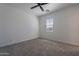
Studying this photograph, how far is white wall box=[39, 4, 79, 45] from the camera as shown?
2.41 meters

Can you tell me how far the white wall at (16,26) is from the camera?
2523mm

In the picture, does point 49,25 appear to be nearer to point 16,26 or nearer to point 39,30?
point 39,30

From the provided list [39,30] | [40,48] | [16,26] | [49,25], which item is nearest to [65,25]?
[49,25]

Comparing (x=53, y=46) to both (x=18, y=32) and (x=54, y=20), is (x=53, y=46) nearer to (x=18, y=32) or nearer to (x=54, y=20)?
(x=54, y=20)

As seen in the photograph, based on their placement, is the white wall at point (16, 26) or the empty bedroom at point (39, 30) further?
the white wall at point (16, 26)

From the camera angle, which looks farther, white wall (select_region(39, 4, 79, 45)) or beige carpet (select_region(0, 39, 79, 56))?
beige carpet (select_region(0, 39, 79, 56))

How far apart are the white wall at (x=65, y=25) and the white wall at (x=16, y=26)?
306mm

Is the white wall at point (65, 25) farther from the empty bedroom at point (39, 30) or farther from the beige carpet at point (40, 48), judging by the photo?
the beige carpet at point (40, 48)

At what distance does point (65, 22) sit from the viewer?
264 cm

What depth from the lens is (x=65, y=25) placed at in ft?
8.74

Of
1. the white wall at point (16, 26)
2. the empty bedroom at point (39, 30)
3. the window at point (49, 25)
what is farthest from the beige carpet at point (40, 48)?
the window at point (49, 25)

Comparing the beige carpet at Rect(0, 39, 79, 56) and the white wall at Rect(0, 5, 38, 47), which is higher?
the white wall at Rect(0, 5, 38, 47)

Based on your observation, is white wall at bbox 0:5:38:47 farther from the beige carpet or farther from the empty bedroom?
the beige carpet

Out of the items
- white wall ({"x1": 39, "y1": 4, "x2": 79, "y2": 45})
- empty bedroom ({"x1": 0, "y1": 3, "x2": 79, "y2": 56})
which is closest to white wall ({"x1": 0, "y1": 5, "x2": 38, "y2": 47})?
empty bedroom ({"x1": 0, "y1": 3, "x2": 79, "y2": 56})
